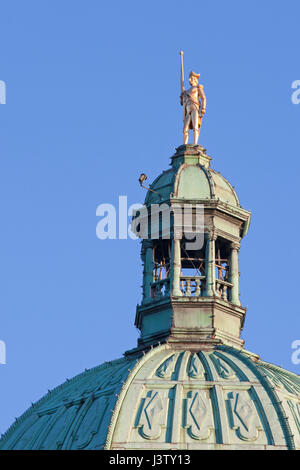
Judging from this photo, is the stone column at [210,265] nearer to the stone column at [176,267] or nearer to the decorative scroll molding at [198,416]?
the stone column at [176,267]

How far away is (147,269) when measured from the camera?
140 metres

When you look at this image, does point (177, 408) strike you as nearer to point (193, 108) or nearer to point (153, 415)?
point (153, 415)

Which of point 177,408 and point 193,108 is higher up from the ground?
point 193,108

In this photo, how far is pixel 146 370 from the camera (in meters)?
132

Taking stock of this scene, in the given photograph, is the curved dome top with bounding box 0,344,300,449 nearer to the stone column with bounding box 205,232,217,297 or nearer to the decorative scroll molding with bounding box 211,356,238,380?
the decorative scroll molding with bounding box 211,356,238,380

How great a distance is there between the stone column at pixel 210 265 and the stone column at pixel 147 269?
3.12 m

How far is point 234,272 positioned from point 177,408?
13.1 metres

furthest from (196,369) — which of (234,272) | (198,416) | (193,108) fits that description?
(193,108)

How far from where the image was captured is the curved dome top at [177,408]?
127m

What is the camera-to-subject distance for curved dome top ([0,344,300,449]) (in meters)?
127

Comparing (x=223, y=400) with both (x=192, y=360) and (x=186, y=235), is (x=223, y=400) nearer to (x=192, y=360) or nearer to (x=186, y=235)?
(x=192, y=360)

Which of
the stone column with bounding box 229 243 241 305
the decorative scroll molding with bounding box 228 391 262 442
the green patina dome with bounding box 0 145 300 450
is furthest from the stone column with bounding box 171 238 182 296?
the decorative scroll molding with bounding box 228 391 262 442
